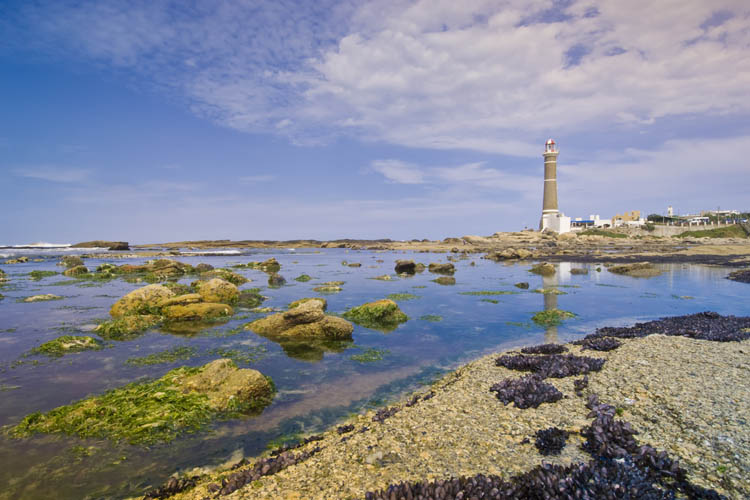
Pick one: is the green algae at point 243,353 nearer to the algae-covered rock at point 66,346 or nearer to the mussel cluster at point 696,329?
the algae-covered rock at point 66,346

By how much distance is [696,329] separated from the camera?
12.6m

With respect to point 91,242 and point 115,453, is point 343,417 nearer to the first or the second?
point 115,453

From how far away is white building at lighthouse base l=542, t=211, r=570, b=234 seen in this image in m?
94.5

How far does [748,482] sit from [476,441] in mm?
3121

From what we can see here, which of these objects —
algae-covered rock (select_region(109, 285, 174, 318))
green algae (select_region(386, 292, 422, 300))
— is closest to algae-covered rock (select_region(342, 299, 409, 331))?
green algae (select_region(386, 292, 422, 300))

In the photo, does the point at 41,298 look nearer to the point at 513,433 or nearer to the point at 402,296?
the point at 402,296

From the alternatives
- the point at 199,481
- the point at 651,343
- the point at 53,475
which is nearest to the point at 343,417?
the point at 199,481

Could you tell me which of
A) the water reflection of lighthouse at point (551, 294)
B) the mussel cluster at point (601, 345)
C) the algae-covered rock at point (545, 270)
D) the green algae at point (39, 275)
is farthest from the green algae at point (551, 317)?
the green algae at point (39, 275)

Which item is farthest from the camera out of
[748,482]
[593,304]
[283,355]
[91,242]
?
[91,242]

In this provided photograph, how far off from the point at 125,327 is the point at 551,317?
681 inches

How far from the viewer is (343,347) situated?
12.8 meters

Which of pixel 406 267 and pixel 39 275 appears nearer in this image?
pixel 39 275

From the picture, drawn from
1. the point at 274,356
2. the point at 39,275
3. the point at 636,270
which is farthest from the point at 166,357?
Answer: the point at 636,270

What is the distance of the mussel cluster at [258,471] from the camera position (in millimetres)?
5090
